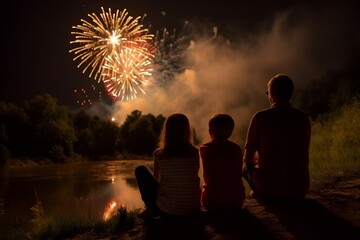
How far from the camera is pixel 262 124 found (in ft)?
13.4

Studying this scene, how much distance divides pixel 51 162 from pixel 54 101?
10.1 metres

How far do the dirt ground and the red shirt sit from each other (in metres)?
0.19

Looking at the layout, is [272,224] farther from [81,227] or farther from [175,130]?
[81,227]

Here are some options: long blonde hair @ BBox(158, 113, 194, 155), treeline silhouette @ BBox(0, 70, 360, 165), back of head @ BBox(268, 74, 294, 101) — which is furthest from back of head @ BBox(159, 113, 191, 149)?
treeline silhouette @ BBox(0, 70, 360, 165)

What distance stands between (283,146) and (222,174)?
750mm

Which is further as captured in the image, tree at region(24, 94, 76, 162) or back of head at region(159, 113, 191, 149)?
tree at region(24, 94, 76, 162)

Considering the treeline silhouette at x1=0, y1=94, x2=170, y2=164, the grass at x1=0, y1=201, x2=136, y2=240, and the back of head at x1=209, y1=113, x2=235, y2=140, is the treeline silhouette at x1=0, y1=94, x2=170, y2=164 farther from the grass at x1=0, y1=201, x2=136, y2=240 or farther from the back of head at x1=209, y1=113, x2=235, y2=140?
the back of head at x1=209, y1=113, x2=235, y2=140

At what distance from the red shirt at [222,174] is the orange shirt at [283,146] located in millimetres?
287

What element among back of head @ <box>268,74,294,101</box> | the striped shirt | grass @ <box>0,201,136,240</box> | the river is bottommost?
the river

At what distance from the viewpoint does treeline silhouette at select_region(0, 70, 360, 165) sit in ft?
85.6

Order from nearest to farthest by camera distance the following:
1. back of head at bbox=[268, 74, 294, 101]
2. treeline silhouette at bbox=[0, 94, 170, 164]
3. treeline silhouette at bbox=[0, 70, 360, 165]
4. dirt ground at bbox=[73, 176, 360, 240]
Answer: dirt ground at bbox=[73, 176, 360, 240]
back of head at bbox=[268, 74, 294, 101]
treeline silhouette at bbox=[0, 70, 360, 165]
treeline silhouette at bbox=[0, 94, 170, 164]

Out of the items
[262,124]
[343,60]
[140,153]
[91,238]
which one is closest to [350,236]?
[262,124]

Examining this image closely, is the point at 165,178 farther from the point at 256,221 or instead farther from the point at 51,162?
the point at 51,162

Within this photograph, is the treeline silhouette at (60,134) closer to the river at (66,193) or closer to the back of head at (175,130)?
the river at (66,193)
